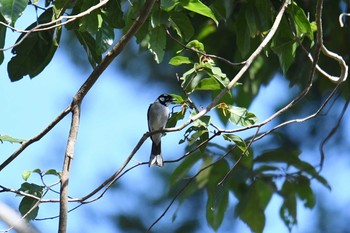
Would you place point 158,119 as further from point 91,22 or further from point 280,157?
point 91,22

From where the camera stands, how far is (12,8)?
8.77 feet

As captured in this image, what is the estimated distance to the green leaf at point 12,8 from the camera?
8.73 ft

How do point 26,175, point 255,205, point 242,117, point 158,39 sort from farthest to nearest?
point 255,205, point 158,39, point 242,117, point 26,175

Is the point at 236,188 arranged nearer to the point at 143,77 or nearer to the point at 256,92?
the point at 256,92

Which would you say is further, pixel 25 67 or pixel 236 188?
pixel 236 188

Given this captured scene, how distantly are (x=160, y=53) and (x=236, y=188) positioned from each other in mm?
2066

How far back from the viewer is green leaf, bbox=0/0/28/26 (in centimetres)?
266

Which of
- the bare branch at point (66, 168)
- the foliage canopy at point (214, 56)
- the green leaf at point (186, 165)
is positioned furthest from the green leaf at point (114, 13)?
the green leaf at point (186, 165)

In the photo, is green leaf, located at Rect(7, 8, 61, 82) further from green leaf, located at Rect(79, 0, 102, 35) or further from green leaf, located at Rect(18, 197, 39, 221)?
green leaf, located at Rect(18, 197, 39, 221)

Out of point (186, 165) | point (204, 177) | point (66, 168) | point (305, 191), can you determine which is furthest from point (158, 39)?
point (305, 191)

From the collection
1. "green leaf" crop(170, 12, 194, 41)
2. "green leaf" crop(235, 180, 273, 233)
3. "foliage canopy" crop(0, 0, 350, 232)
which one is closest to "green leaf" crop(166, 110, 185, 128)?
"foliage canopy" crop(0, 0, 350, 232)

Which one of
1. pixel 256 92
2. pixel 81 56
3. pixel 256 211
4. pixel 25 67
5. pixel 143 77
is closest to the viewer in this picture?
pixel 25 67

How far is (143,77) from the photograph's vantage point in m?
7.64

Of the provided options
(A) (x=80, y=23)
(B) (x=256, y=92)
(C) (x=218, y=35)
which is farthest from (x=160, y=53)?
(B) (x=256, y=92)
